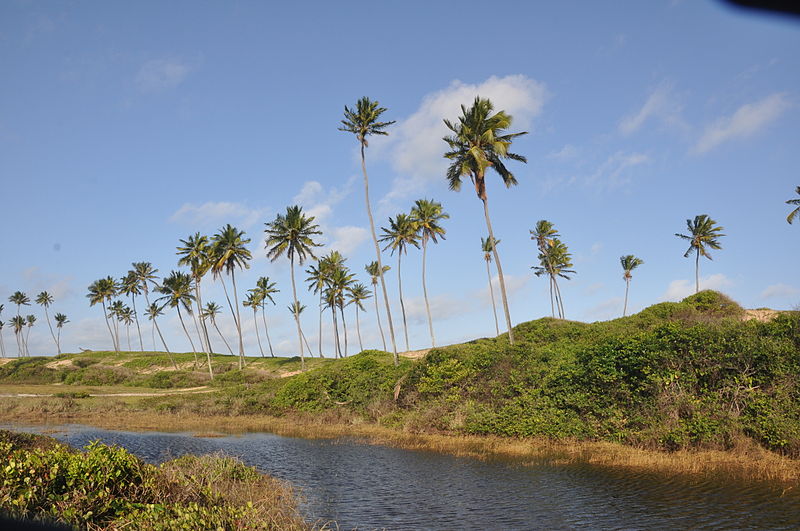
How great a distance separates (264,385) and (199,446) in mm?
23578

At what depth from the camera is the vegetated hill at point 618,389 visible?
20.0 metres

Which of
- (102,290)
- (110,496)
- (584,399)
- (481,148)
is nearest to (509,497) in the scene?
(584,399)

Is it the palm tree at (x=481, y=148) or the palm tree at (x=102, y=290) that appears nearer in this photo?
the palm tree at (x=481, y=148)

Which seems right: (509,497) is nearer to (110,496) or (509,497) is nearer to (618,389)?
(618,389)

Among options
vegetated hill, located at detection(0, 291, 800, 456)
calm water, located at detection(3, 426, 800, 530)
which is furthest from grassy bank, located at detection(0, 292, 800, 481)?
calm water, located at detection(3, 426, 800, 530)

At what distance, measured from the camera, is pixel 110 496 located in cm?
1028

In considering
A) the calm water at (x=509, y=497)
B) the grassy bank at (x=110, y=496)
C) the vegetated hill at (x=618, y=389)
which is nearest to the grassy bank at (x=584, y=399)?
the vegetated hill at (x=618, y=389)

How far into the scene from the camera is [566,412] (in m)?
25.7

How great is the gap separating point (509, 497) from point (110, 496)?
442 inches

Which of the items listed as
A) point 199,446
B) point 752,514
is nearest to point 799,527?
point 752,514

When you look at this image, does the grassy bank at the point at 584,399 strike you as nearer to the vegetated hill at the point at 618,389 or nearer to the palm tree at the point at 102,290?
the vegetated hill at the point at 618,389

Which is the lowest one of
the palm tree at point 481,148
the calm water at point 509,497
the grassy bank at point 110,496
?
the calm water at point 509,497

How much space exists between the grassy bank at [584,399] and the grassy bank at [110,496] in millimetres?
16142

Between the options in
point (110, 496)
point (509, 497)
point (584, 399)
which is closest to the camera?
point (110, 496)
